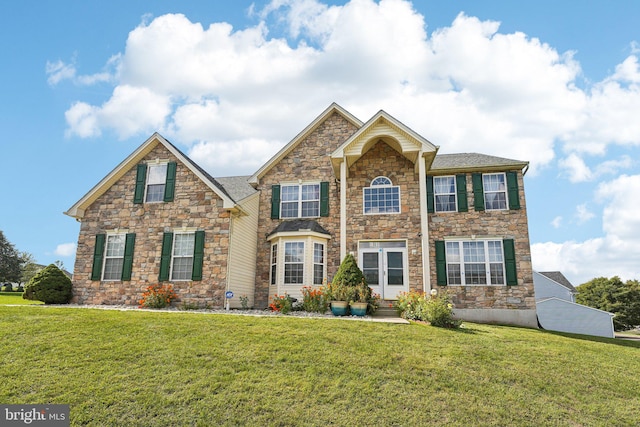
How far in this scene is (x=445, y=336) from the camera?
9.59 m

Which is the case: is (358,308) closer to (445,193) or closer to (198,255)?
(198,255)

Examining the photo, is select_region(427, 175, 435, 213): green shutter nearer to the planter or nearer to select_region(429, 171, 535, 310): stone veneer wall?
select_region(429, 171, 535, 310): stone veneer wall

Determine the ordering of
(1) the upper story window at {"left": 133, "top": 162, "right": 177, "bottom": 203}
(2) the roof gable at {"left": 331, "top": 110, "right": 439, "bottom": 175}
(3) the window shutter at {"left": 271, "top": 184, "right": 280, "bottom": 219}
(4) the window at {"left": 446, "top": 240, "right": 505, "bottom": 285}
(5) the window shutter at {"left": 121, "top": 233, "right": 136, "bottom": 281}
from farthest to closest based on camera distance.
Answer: (3) the window shutter at {"left": 271, "top": 184, "right": 280, "bottom": 219}
(1) the upper story window at {"left": 133, "top": 162, "right": 177, "bottom": 203}
(5) the window shutter at {"left": 121, "top": 233, "right": 136, "bottom": 281}
(4) the window at {"left": 446, "top": 240, "right": 505, "bottom": 285}
(2) the roof gable at {"left": 331, "top": 110, "right": 439, "bottom": 175}

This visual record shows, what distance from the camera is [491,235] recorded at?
15391 millimetres

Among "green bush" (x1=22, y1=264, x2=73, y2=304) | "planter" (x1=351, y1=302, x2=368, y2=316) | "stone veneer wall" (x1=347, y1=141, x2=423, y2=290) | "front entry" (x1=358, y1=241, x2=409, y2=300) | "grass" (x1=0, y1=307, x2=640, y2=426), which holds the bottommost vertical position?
"grass" (x1=0, y1=307, x2=640, y2=426)

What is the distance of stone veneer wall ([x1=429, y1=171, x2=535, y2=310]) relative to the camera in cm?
1479

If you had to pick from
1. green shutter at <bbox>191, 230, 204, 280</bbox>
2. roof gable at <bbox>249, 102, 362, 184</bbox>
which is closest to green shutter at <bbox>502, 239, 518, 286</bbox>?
roof gable at <bbox>249, 102, 362, 184</bbox>

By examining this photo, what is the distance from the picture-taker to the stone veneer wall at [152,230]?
575 inches

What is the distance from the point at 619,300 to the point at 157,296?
118ft

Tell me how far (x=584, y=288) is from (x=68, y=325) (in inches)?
1668

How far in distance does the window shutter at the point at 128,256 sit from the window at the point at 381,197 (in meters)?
9.13

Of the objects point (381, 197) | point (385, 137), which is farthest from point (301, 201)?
point (385, 137)

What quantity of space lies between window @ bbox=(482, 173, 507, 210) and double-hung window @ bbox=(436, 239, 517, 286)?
4.57ft

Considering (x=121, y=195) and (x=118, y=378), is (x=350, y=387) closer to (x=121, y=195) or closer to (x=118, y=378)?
(x=118, y=378)
